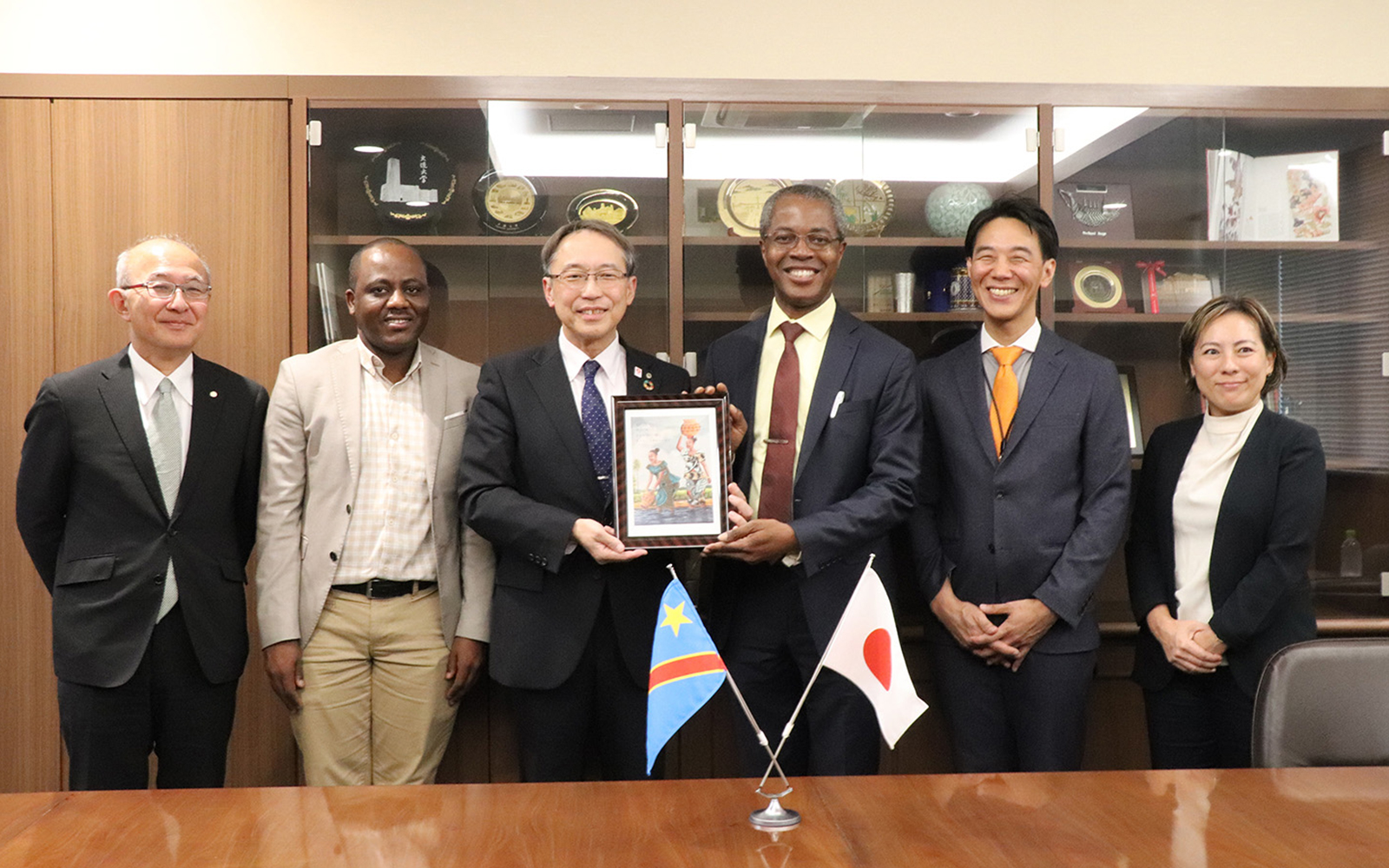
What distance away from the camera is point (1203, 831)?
1548mm

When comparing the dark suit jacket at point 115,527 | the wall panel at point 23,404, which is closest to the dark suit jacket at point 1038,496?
the dark suit jacket at point 115,527

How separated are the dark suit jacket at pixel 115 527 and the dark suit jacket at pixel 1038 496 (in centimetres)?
180

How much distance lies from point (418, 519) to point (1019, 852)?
5.93ft

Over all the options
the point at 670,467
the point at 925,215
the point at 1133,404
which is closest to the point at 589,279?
the point at 670,467

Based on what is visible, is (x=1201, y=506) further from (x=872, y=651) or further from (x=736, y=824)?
(x=736, y=824)

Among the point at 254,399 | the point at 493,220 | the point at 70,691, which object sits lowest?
the point at 70,691

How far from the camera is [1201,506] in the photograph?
282cm

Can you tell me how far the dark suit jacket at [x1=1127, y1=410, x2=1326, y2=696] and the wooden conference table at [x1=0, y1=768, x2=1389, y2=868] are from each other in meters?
0.93

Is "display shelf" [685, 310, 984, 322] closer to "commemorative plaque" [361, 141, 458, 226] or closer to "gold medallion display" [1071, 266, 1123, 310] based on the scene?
"gold medallion display" [1071, 266, 1123, 310]

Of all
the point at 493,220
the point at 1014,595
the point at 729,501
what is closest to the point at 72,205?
the point at 493,220

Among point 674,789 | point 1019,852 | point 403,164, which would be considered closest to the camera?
point 1019,852

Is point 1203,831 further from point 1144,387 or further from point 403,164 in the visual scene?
point 403,164

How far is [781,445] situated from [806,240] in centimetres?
55

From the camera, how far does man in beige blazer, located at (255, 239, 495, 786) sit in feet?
9.13
